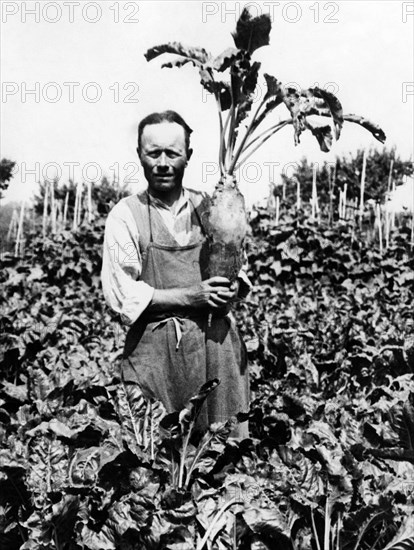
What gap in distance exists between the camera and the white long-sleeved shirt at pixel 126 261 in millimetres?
2592

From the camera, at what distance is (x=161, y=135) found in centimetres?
263

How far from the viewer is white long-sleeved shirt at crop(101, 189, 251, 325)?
2592 millimetres

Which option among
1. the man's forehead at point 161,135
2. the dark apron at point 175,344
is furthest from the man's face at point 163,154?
the dark apron at point 175,344

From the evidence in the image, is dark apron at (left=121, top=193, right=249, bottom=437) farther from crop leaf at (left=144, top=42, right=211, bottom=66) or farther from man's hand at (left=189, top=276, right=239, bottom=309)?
crop leaf at (left=144, top=42, right=211, bottom=66)

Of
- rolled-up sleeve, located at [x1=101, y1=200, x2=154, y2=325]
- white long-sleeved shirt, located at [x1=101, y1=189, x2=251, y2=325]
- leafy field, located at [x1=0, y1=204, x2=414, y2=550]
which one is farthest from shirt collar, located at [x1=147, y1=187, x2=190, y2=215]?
leafy field, located at [x1=0, y1=204, x2=414, y2=550]

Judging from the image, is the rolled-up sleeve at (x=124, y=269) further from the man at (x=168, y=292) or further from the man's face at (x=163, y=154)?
the man's face at (x=163, y=154)

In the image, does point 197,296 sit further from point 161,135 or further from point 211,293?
point 161,135

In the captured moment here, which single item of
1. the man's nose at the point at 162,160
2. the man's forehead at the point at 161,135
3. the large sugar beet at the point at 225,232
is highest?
the man's forehead at the point at 161,135

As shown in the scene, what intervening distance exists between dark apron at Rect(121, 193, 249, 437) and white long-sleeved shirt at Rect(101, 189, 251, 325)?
0.03 meters

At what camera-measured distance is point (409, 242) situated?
11.5 m

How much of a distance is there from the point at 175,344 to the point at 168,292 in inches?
7.4

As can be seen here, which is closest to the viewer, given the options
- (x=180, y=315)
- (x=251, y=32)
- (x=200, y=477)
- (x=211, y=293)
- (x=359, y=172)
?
(x=200, y=477)

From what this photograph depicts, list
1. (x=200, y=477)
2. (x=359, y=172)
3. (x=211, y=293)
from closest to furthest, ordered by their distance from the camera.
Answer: (x=200, y=477)
(x=211, y=293)
(x=359, y=172)

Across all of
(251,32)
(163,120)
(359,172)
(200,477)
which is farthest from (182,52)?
(359,172)
